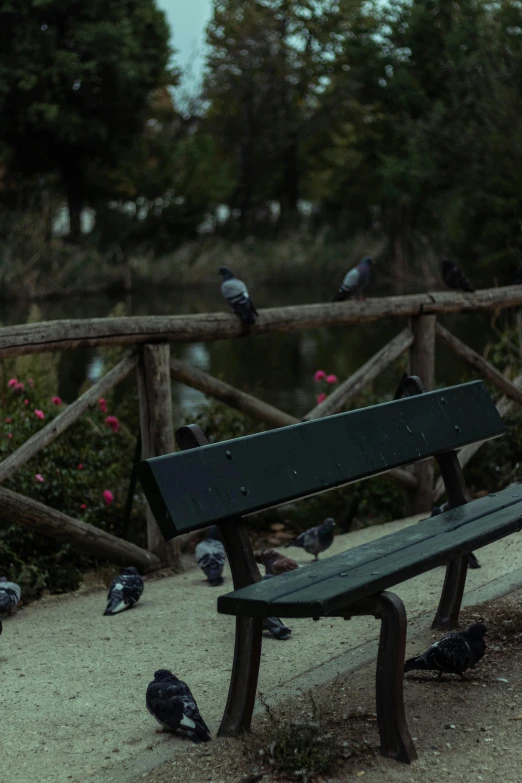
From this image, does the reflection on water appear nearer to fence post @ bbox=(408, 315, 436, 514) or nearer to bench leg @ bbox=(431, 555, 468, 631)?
fence post @ bbox=(408, 315, 436, 514)

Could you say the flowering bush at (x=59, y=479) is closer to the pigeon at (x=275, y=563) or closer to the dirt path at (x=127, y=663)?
the dirt path at (x=127, y=663)

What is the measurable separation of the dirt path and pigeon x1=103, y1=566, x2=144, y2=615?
0.21 ft

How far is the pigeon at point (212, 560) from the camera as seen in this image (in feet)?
17.4

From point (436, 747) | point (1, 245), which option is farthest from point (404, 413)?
point (1, 245)

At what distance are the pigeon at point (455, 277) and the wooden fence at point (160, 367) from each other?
19.7 inches

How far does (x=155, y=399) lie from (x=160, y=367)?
165 mm

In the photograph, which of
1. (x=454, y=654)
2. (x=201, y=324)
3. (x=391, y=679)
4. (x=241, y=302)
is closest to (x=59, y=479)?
(x=201, y=324)

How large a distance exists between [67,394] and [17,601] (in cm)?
470

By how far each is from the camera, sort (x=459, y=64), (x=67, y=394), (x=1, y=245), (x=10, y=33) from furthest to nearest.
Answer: (x=459, y=64)
(x=10, y=33)
(x=1, y=245)
(x=67, y=394)

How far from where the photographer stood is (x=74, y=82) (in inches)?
1336

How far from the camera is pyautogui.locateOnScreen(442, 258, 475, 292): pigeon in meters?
7.28

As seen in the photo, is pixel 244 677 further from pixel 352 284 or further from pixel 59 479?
pixel 352 284

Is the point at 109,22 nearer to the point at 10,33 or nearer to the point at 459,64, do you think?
the point at 10,33

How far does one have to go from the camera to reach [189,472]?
3225 millimetres
